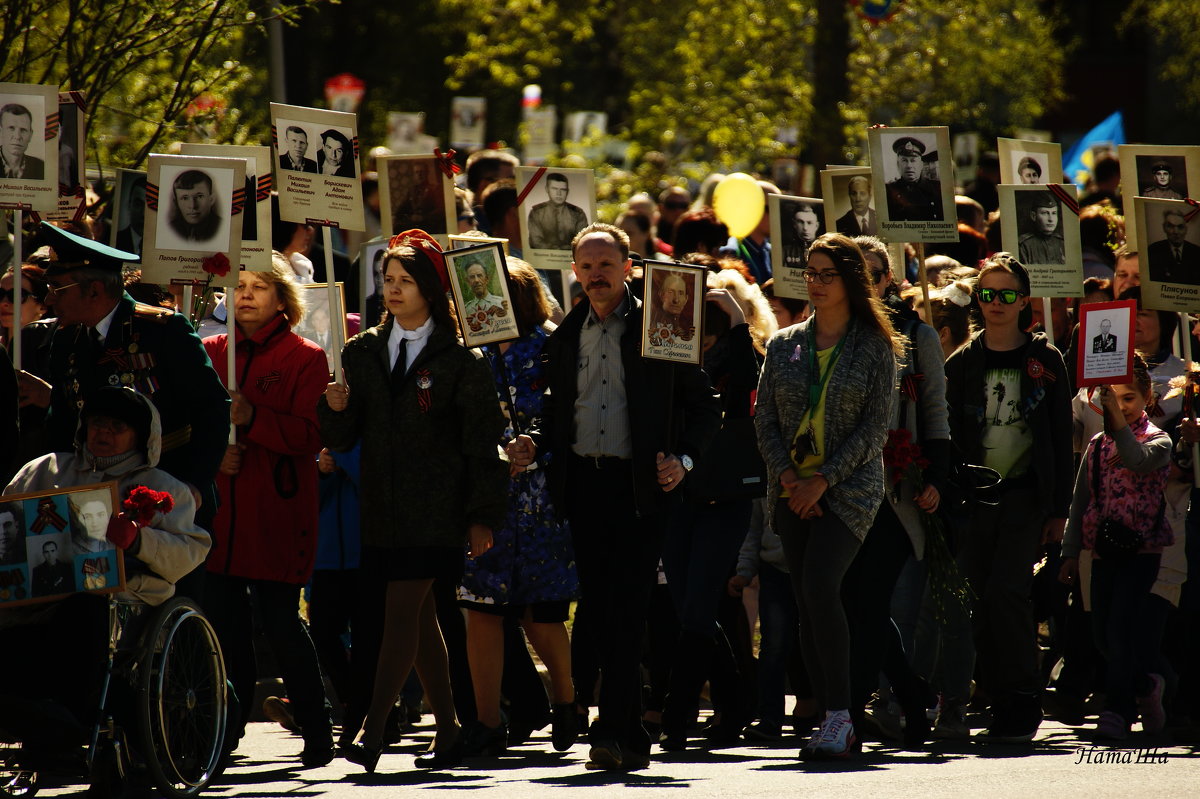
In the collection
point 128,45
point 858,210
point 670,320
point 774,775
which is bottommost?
point 774,775

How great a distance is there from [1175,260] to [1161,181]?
3.45 ft

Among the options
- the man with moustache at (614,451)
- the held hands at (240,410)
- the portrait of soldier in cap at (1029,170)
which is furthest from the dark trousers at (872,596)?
the portrait of soldier in cap at (1029,170)

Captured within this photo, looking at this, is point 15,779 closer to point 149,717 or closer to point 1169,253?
point 149,717

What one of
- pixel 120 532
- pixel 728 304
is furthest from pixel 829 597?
pixel 120 532

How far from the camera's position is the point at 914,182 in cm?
958

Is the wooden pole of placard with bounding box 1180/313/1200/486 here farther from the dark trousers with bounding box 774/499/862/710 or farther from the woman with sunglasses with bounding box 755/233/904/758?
the dark trousers with bounding box 774/499/862/710

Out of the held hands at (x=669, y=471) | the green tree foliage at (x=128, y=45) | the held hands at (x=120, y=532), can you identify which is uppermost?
the green tree foliage at (x=128, y=45)

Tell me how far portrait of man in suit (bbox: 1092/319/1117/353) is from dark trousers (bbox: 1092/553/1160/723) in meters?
0.91

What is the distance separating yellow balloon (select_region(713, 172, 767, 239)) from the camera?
13.0m

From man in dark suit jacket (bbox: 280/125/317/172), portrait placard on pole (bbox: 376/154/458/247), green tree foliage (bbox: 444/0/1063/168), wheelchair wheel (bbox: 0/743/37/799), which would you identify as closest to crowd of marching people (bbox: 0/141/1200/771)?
wheelchair wheel (bbox: 0/743/37/799)

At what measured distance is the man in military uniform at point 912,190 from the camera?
9.52 m

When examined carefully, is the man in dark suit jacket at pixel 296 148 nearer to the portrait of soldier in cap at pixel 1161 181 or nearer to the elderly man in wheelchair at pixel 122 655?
the elderly man in wheelchair at pixel 122 655

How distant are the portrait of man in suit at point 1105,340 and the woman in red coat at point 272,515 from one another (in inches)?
131

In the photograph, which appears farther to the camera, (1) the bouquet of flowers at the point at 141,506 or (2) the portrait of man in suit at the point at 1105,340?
(2) the portrait of man in suit at the point at 1105,340
